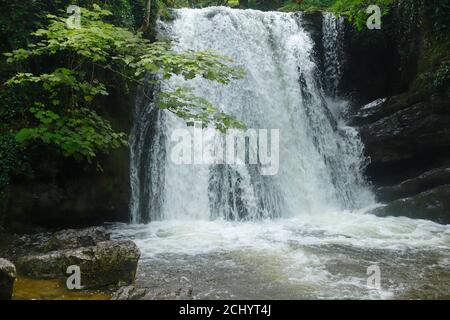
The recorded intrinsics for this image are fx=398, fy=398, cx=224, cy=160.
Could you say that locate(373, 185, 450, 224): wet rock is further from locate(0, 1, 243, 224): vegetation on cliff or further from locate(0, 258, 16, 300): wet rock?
locate(0, 258, 16, 300): wet rock

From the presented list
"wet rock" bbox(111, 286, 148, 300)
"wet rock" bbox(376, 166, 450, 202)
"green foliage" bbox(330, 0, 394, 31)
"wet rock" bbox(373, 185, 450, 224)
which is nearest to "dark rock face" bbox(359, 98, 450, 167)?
"wet rock" bbox(376, 166, 450, 202)

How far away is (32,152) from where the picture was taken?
26.4 ft

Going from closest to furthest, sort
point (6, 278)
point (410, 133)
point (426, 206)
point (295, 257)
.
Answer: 1. point (6, 278)
2. point (295, 257)
3. point (426, 206)
4. point (410, 133)

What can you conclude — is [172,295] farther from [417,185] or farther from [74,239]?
[417,185]

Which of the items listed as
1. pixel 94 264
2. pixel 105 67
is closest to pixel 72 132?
pixel 105 67

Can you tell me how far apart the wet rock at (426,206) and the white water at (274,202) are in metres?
0.32

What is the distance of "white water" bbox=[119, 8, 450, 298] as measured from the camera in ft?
18.8

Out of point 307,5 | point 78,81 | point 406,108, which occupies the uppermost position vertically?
point 307,5

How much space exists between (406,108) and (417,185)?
88.4 inches

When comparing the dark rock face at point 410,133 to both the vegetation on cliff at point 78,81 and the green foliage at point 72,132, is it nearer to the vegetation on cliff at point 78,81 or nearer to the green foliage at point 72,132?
the vegetation on cliff at point 78,81

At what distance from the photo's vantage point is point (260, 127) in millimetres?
11703

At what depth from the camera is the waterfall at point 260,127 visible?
400 inches

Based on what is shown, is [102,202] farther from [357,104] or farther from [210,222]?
[357,104]

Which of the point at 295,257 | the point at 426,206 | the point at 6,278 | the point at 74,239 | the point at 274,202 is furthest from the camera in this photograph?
the point at 274,202
